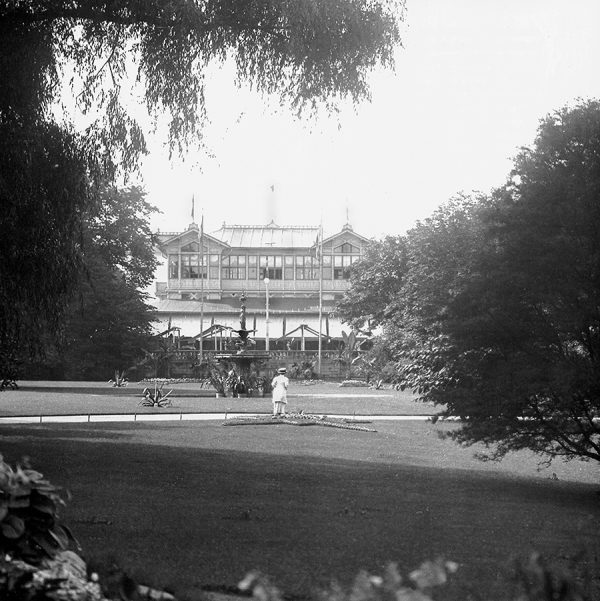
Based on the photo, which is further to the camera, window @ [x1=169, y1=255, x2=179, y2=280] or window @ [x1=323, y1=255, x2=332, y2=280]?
window @ [x1=323, y1=255, x2=332, y2=280]

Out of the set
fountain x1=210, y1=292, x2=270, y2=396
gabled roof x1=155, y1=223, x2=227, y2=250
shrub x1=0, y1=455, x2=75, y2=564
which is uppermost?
gabled roof x1=155, y1=223, x2=227, y2=250

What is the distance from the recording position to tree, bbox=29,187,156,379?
187 ft

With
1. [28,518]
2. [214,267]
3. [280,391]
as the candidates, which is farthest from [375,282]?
[28,518]

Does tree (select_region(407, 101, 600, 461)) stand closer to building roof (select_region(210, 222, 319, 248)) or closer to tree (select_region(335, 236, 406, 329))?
tree (select_region(335, 236, 406, 329))

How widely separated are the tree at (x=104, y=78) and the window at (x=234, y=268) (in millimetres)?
78045

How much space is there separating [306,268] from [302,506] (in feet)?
269

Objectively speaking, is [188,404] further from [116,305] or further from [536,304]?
[536,304]

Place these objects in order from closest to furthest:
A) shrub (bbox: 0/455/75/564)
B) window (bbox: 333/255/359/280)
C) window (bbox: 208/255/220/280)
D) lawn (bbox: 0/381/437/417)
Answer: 1. shrub (bbox: 0/455/75/564)
2. lawn (bbox: 0/381/437/417)
3. window (bbox: 333/255/359/280)
4. window (bbox: 208/255/220/280)

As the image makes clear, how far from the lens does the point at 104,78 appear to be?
50.5 feet

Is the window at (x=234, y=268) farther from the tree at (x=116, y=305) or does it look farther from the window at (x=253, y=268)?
the tree at (x=116, y=305)

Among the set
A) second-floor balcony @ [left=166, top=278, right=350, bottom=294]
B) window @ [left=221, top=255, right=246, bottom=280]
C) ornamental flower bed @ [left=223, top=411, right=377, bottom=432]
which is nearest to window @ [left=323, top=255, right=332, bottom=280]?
second-floor balcony @ [left=166, top=278, right=350, bottom=294]

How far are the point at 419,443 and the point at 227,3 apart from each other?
1214cm

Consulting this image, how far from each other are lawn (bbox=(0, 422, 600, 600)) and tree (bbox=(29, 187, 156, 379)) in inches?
1354

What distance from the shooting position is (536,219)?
14.9 metres
